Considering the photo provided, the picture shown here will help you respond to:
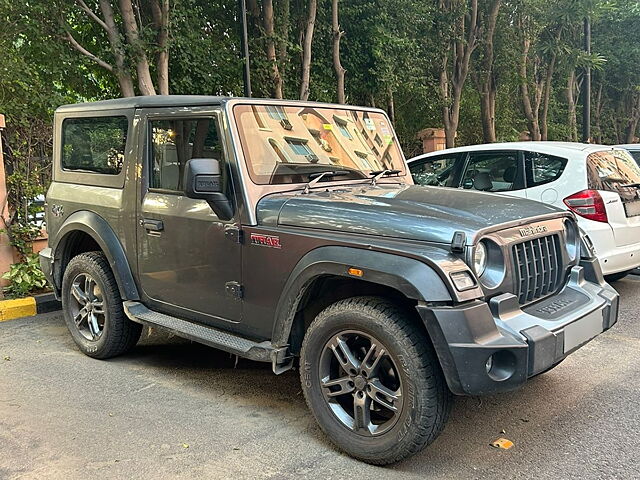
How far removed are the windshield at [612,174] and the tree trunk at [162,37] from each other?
5343 millimetres

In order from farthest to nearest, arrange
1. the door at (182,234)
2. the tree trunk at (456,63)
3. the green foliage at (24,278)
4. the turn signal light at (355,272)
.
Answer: the tree trunk at (456,63) → the green foliage at (24,278) → the door at (182,234) → the turn signal light at (355,272)

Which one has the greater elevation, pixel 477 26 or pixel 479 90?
pixel 477 26

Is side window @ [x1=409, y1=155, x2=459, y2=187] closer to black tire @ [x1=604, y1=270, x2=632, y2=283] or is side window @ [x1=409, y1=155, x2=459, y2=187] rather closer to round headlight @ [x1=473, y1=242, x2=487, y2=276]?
black tire @ [x1=604, y1=270, x2=632, y2=283]

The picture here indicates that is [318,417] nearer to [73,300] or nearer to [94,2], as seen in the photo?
[73,300]

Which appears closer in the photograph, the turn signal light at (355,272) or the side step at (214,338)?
the turn signal light at (355,272)

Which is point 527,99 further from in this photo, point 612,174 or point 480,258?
point 480,258

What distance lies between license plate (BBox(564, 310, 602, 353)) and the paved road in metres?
0.58

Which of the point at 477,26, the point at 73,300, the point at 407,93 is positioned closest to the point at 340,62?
the point at 407,93

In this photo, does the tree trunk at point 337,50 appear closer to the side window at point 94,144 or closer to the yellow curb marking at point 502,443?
the side window at point 94,144

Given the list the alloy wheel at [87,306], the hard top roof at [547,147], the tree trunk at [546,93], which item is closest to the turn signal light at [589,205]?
the hard top roof at [547,147]

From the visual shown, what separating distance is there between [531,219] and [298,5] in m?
8.52

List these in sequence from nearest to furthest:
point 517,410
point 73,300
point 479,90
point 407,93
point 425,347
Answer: point 425,347 → point 517,410 → point 73,300 → point 407,93 → point 479,90

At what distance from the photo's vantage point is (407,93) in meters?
13.2

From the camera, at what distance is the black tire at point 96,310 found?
15.5ft
